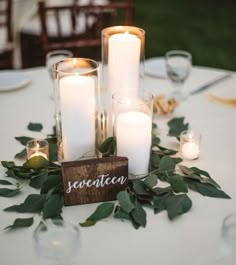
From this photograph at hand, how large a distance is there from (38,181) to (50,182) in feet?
0.14

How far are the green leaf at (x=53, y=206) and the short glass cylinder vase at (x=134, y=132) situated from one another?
0.58ft

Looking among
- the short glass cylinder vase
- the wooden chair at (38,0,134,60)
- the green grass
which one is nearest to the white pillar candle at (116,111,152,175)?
the short glass cylinder vase

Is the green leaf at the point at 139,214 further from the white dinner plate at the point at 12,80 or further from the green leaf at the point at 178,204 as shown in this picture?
the white dinner plate at the point at 12,80

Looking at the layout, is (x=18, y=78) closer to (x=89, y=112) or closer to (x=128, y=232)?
(x=89, y=112)

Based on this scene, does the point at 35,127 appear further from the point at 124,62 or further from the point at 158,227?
the point at 158,227

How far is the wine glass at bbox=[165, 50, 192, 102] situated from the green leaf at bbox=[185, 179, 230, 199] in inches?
19.8

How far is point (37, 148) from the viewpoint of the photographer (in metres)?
1.12

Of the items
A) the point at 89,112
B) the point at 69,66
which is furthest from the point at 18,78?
the point at 89,112

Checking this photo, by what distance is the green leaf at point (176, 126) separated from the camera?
49.6 inches

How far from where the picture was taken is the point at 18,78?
1592 mm

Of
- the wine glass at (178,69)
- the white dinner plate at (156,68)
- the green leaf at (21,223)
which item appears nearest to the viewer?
the green leaf at (21,223)

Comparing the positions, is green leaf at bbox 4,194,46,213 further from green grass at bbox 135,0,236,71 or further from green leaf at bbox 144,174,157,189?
green grass at bbox 135,0,236,71

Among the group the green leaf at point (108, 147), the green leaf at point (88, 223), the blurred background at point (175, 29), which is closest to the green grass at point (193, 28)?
the blurred background at point (175, 29)

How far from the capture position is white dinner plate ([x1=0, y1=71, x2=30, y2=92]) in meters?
1.54
